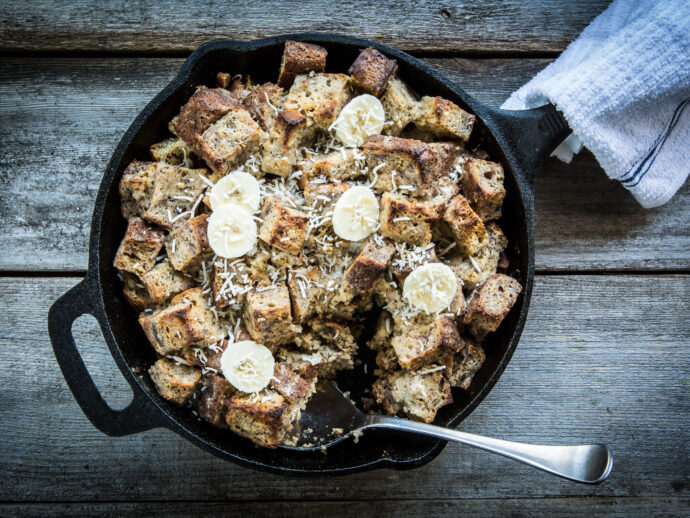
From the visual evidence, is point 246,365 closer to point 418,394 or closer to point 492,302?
point 418,394

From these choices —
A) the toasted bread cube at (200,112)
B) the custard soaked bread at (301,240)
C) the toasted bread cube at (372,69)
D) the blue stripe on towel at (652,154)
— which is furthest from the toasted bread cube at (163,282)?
the blue stripe on towel at (652,154)

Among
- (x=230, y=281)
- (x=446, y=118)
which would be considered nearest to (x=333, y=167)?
(x=446, y=118)

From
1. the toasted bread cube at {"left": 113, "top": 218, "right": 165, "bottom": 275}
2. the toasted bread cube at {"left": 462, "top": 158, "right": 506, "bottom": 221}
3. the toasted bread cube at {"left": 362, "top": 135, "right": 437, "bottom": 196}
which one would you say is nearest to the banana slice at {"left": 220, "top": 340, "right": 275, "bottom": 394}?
the toasted bread cube at {"left": 113, "top": 218, "right": 165, "bottom": 275}

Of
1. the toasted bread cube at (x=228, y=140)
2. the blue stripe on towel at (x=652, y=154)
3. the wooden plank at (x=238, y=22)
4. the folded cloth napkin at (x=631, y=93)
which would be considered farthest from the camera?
the wooden plank at (x=238, y=22)

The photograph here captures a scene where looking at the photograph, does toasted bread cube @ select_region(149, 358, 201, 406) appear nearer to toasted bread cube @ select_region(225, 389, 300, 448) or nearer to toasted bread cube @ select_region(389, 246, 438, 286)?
toasted bread cube @ select_region(225, 389, 300, 448)

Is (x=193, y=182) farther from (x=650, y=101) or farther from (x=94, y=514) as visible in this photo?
(x=650, y=101)

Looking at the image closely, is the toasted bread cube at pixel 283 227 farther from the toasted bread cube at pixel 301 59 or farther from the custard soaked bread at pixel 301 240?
the toasted bread cube at pixel 301 59
